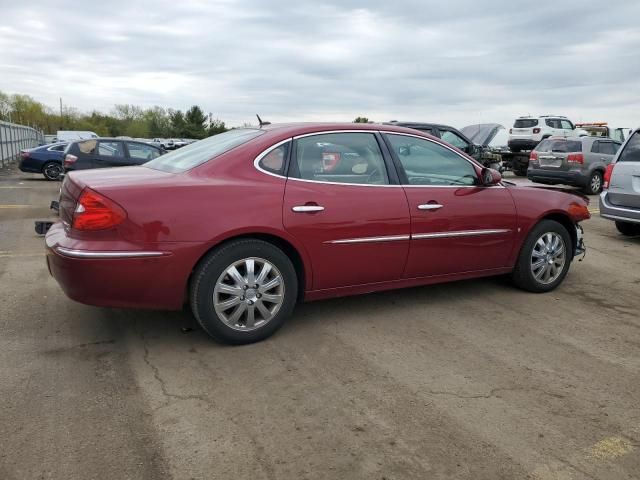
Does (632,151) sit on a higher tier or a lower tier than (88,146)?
higher

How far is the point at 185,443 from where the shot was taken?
2645 mm

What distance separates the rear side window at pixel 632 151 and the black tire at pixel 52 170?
16.2m

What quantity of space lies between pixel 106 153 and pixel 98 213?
A: 10.9 metres

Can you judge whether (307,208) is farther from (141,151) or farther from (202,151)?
(141,151)

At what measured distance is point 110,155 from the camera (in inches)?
528

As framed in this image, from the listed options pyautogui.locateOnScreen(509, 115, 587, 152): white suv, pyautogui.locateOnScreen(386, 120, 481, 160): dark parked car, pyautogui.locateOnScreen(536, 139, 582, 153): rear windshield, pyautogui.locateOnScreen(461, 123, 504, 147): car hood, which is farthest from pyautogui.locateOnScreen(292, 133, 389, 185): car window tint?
pyautogui.locateOnScreen(509, 115, 587, 152): white suv

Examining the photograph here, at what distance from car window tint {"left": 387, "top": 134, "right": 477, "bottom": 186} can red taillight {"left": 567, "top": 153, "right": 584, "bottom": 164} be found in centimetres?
1150

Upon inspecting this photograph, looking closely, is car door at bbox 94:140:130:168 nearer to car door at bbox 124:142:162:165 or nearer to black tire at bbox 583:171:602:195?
car door at bbox 124:142:162:165

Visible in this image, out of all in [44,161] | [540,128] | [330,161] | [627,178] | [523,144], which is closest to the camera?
[330,161]

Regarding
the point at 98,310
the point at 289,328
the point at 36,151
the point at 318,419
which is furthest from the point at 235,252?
the point at 36,151

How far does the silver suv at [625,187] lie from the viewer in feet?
25.5

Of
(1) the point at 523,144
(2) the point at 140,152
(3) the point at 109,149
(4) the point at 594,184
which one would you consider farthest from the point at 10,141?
(4) the point at 594,184

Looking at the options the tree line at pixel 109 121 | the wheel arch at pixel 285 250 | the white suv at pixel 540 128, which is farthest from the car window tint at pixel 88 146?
the tree line at pixel 109 121

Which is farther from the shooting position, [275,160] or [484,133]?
[484,133]
